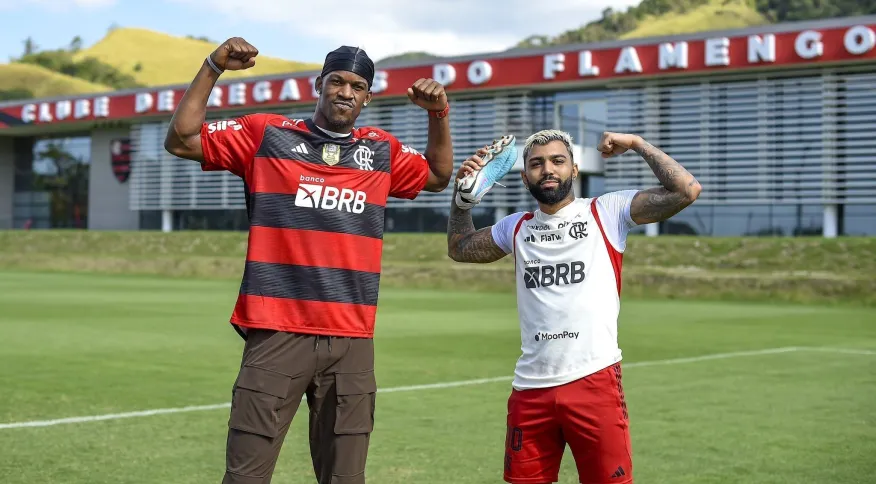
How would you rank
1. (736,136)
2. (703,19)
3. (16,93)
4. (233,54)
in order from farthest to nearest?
1. (703,19)
2. (16,93)
3. (736,136)
4. (233,54)

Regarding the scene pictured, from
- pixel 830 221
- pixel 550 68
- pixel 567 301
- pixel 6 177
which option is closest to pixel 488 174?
pixel 567 301

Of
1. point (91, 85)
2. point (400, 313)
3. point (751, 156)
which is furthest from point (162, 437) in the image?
point (91, 85)

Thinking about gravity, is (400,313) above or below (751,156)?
below

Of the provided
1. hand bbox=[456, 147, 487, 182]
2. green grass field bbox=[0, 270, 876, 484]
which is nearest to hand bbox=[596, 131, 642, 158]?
hand bbox=[456, 147, 487, 182]

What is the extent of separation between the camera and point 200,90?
4.71 meters

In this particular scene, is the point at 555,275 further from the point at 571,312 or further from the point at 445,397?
the point at 445,397

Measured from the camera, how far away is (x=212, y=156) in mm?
4816

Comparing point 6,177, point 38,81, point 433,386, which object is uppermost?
point 38,81

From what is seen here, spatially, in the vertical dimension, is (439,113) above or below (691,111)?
below

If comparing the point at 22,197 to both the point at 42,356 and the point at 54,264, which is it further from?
the point at 42,356

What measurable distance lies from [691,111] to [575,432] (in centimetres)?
3185

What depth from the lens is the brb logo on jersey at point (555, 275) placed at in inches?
191

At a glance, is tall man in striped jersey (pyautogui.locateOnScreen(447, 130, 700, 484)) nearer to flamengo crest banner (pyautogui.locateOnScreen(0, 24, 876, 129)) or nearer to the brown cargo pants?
Answer: the brown cargo pants

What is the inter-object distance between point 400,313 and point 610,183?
57.1ft
